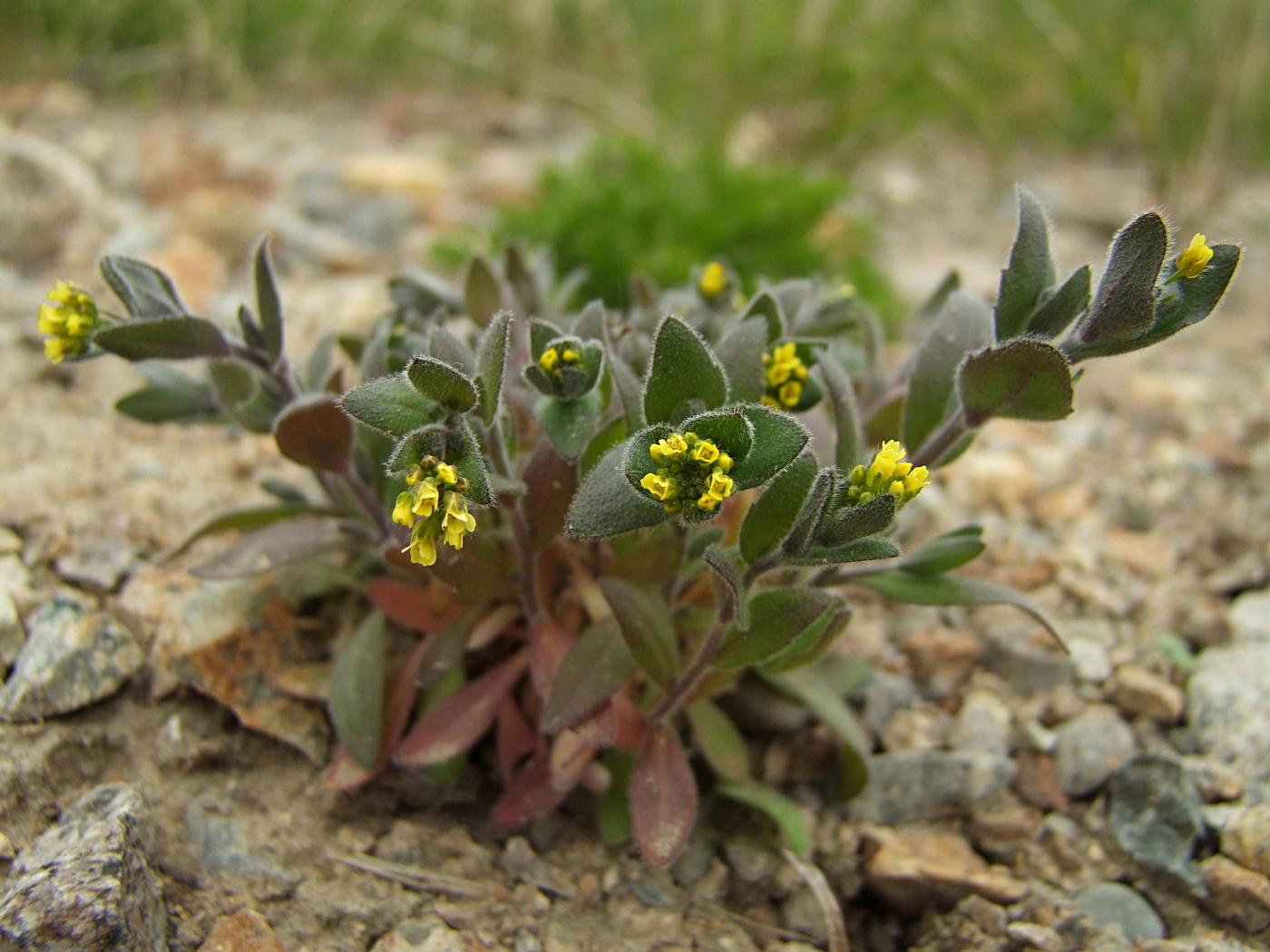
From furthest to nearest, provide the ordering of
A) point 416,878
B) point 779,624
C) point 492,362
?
point 416,878, point 779,624, point 492,362

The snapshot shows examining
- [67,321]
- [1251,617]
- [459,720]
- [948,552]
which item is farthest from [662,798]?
[1251,617]

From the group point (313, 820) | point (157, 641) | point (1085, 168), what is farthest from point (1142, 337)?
point (1085, 168)

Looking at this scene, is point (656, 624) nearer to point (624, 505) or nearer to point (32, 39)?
point (624, 505)

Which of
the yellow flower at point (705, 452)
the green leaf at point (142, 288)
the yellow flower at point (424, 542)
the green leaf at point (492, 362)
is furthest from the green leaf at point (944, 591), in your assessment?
the green leaf at point (142, 288)

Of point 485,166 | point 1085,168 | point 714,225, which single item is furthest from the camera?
point 1085,168

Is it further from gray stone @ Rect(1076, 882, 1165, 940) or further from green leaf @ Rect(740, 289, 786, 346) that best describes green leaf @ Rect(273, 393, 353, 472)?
gray stone @ Rect(1076, 882, 1165, 940)

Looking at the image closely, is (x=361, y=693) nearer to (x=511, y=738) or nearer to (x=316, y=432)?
(x=511, y=738)
